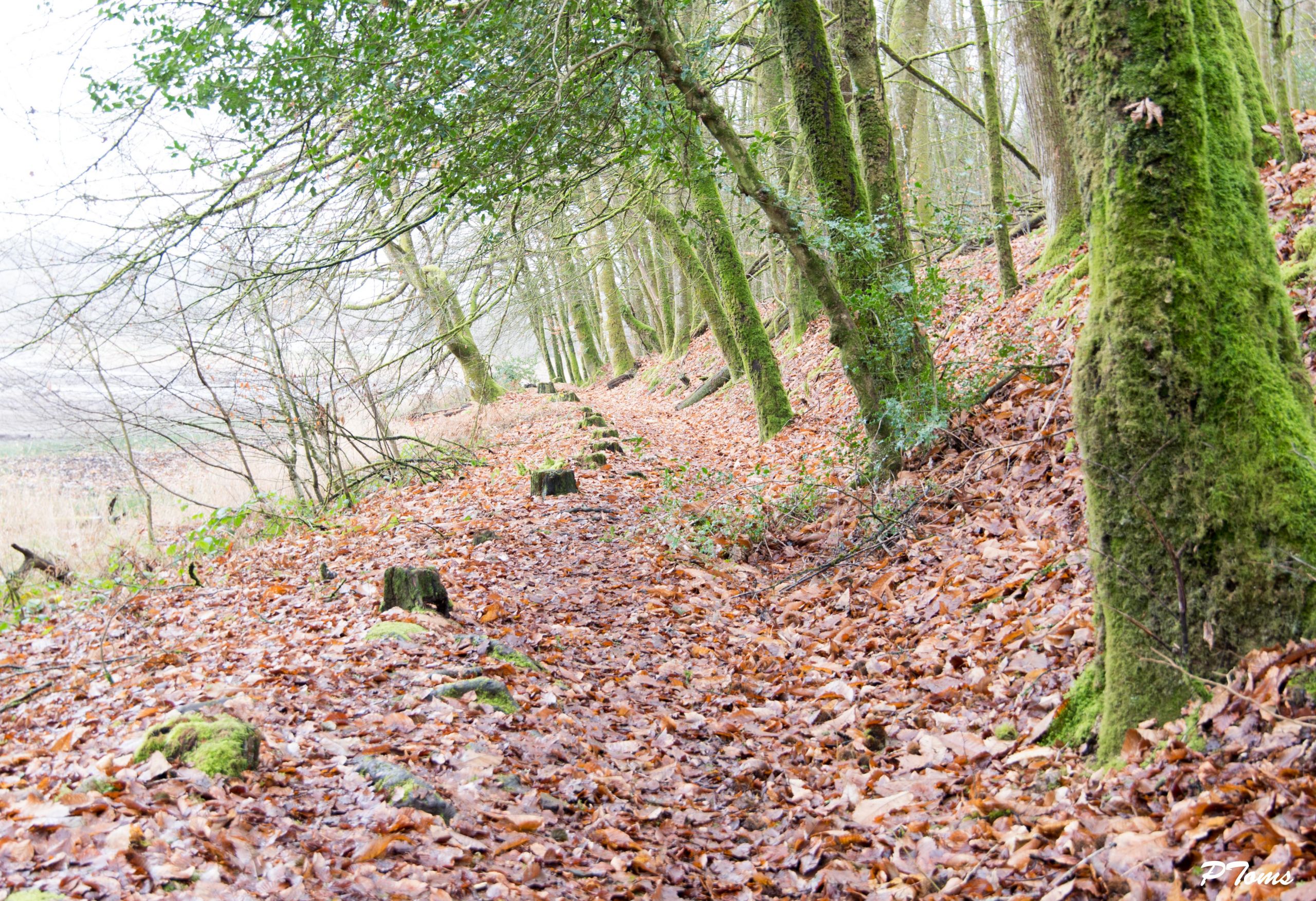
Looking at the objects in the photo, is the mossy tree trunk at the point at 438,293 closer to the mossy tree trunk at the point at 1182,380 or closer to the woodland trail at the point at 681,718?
the woodland trail at the point at 681,718

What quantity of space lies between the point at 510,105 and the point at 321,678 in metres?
4.41

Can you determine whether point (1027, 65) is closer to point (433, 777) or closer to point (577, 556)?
point (577, 556)

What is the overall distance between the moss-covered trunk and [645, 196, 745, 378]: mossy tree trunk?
5.37 meters

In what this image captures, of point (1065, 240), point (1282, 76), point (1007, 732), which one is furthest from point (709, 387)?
point (1007, 732)

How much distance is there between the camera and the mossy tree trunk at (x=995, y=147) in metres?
8.76

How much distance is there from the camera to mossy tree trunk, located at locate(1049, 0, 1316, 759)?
2781mm

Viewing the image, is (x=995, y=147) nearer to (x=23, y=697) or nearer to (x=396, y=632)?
(x=396, y=632)

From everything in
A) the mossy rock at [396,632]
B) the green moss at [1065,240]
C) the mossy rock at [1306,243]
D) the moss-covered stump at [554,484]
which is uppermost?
the green moss at [1065,240]

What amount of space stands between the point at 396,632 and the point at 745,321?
7431 mm

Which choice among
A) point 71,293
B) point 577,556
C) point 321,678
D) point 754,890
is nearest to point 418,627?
point 321,678

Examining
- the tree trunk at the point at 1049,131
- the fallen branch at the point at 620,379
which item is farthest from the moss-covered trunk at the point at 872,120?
the fallen branch at the point at 620,379

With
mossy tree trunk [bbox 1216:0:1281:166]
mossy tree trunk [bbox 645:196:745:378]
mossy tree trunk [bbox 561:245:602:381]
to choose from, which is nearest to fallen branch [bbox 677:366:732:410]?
mossy tree trunk [bbox 645:196:745:378]

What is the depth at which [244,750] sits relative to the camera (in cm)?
337

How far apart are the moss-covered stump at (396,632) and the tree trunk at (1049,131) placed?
7.78m
